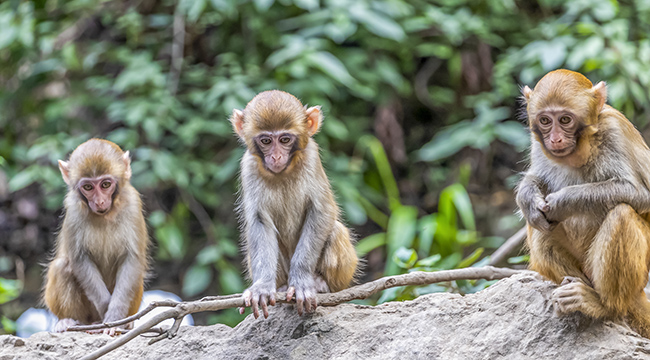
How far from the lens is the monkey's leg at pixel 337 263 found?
5.05 meters

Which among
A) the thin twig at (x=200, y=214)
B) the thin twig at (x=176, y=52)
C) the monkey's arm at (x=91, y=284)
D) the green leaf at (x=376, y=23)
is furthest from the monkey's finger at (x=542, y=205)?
the thin twig at (x=176, y=52)

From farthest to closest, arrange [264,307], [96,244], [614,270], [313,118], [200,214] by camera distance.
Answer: [200,214] < [96,244] < [313,118] < [264,307] < [614,270]

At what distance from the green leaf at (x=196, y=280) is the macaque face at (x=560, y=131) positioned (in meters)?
5.25

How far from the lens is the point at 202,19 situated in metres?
9.36

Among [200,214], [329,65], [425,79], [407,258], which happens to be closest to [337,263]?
[407,258]

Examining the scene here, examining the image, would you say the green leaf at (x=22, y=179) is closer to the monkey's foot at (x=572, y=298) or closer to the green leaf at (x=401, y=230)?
the green leaf at (x=401, y=230)

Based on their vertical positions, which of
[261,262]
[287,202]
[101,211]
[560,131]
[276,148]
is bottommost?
[261,262]

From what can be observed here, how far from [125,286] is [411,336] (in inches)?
108

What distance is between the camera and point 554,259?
4.36 m

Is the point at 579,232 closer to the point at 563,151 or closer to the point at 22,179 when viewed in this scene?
the point at 563,151

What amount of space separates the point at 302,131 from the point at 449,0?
5318mm

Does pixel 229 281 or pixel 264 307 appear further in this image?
pixel 229 281

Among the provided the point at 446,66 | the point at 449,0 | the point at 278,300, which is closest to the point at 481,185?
the point at 446,66

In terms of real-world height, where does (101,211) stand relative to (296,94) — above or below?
below
